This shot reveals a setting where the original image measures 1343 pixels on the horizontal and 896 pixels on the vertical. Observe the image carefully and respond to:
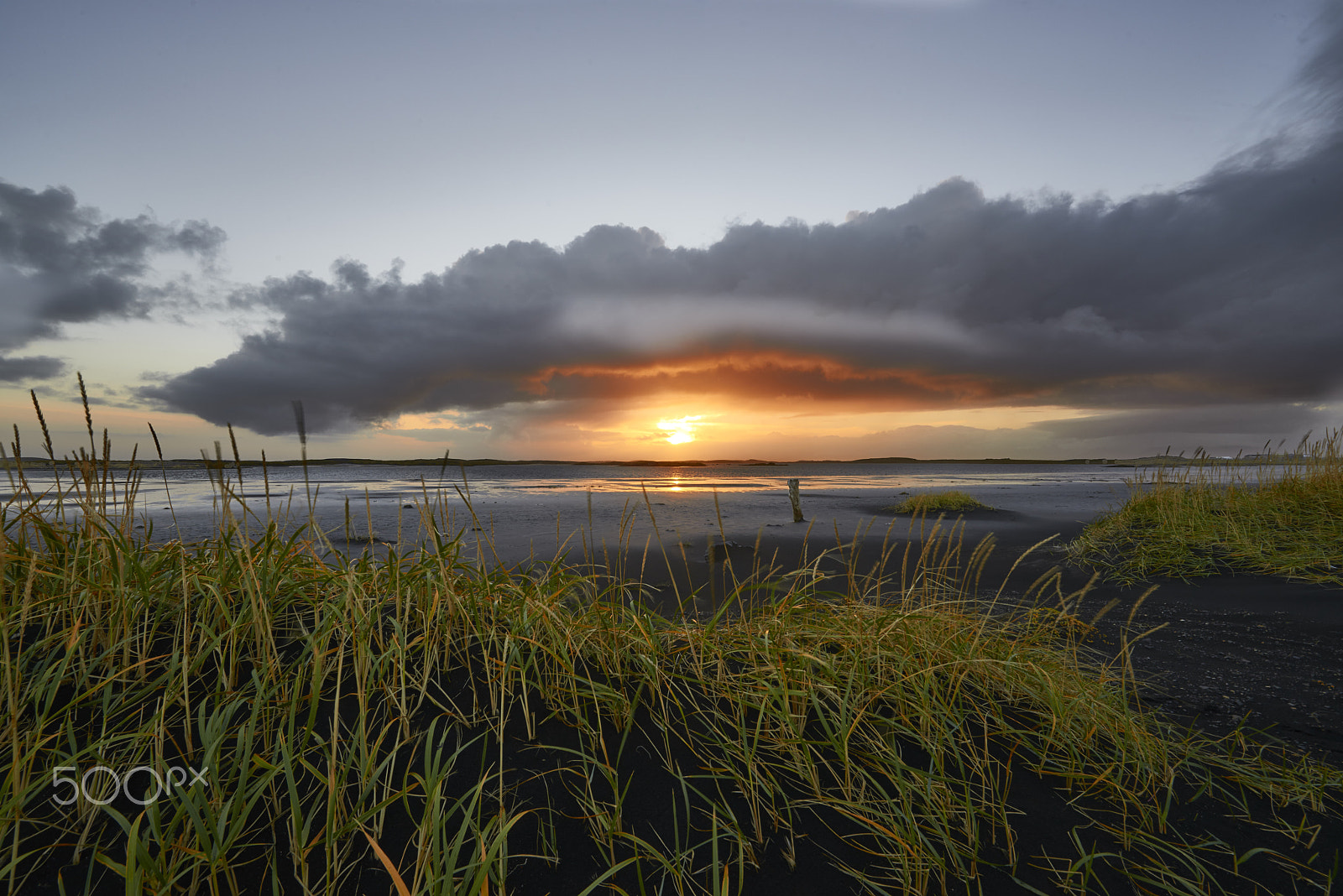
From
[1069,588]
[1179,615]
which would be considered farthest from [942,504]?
[1179,615]

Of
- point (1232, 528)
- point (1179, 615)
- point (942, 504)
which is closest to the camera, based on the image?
point (1179, 615)

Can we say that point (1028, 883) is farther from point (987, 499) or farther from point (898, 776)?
point (987, 499)

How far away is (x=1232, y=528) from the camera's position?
8984 millimetres

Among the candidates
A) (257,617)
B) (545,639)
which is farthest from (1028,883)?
(257,617)

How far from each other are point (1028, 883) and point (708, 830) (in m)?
1.11

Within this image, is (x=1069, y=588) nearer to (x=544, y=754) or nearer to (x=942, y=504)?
(x=544, y=754)

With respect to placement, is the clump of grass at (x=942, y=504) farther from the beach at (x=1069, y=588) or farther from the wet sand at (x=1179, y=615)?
the wet sand at (x=1179, y=615)

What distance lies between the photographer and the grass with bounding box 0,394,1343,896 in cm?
175

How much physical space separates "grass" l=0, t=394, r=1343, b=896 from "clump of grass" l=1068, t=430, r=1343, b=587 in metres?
6.80

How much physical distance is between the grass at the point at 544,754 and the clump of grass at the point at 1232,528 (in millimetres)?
6798

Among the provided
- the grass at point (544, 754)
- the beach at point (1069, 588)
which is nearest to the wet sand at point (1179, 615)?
the beach at point (1069, 588)

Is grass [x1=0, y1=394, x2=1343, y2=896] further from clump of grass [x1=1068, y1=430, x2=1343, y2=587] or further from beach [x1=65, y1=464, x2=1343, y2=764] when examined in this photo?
clump of grass [x1=1068, y1=430, x2=1343, y2=587]

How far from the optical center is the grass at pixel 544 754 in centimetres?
175

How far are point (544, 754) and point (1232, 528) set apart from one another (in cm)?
1199
